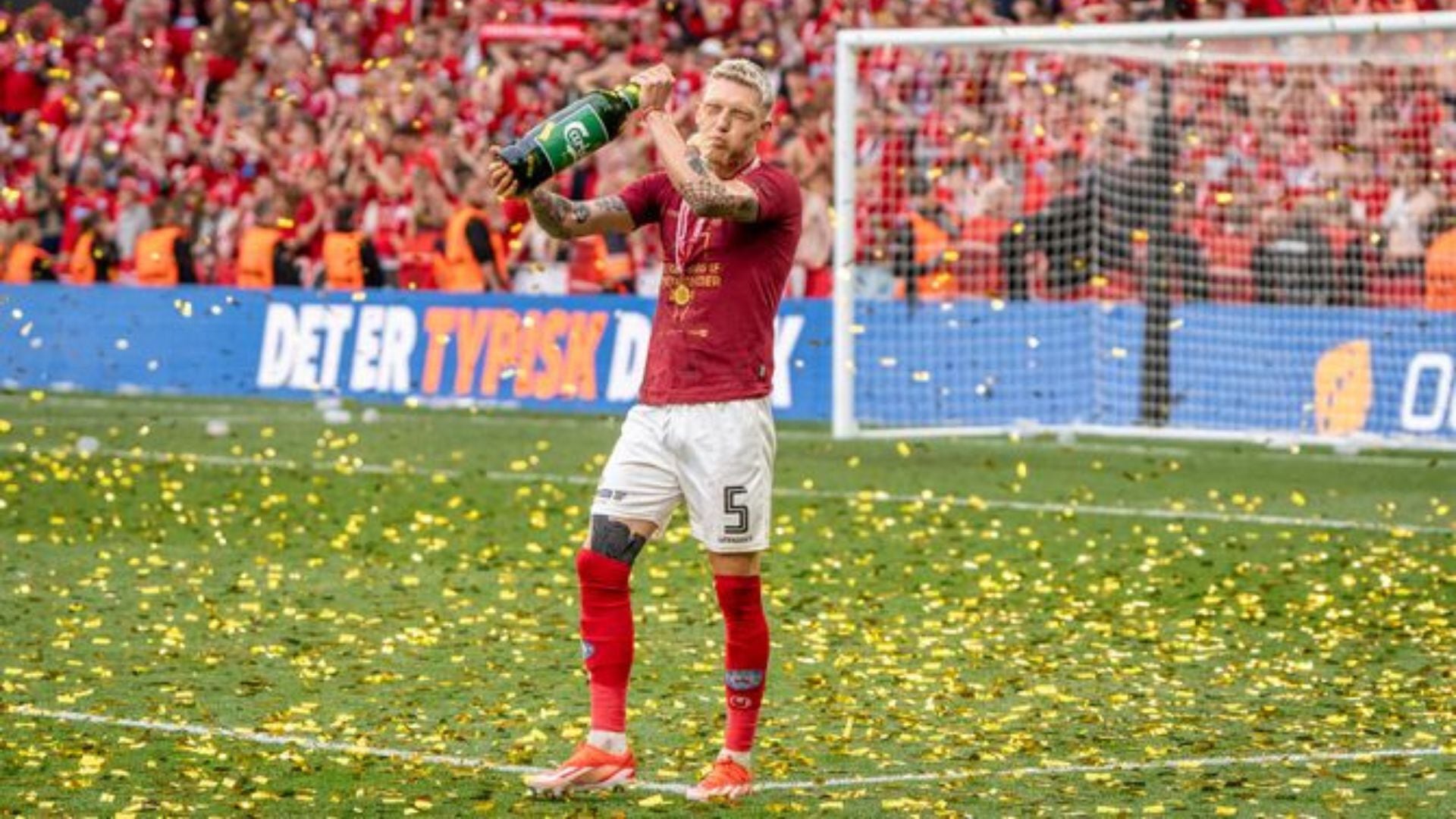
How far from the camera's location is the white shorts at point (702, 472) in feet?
25.5

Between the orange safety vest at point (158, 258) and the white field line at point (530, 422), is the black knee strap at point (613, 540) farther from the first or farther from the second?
the orange safety vest at point (158, 258)

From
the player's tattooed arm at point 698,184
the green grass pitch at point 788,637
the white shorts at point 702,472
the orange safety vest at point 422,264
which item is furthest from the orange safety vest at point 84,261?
the player's tattooed arm at point 698,184

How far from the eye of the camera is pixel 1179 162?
2083 centimetres

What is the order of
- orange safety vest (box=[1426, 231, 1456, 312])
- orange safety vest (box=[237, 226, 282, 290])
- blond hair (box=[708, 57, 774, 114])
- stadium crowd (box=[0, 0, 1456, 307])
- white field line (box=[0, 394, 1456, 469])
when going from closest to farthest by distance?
blond hair (box=[708, 57, 774, 114]) → white field line (box=[0, 394, 1456, 469]) → orange safety vest (box=[1426, 231, 1456, 312]) → stadium crowd (box=[0, 0, 1456, 307]) → orange safety vest (box=[237, 226, 282, 290])

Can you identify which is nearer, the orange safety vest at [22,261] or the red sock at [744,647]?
the red sock at [744,647]

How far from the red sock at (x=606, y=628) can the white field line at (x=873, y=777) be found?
0.85ft

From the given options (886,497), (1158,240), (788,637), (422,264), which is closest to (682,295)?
(788,637)

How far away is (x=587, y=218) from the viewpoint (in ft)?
26.0

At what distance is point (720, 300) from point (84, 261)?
2014 cm

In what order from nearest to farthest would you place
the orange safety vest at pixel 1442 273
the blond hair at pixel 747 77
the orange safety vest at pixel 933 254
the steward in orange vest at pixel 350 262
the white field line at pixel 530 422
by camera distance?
the blond hair at pixel 747 77, the white field line at pixel 530 422, the orange safety vest at pixel 1442 273, the orange safety vest at pixel 933 254, the steward in orange vest at pixel 350 262

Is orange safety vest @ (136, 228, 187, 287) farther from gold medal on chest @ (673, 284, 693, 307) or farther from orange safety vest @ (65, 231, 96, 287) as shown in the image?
gold medal on chest @ (673, 284, 693, 307)

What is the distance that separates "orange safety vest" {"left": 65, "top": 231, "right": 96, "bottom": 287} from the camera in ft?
87.8

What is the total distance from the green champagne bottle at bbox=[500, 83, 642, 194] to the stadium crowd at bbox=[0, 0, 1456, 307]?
32.0 ft

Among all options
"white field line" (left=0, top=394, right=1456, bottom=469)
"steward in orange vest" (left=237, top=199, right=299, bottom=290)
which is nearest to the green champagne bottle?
"white field line" (left=0, top=394, right=1456, bottom=469)
